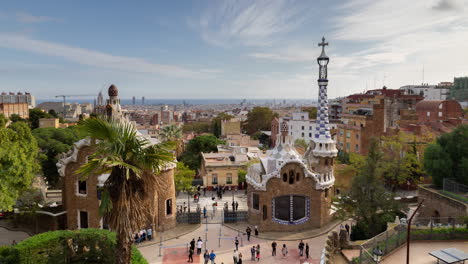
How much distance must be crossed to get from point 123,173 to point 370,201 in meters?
18.9

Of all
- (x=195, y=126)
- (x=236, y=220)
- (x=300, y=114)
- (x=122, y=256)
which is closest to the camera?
(x=122, y=256)

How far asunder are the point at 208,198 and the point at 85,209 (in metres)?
14.7

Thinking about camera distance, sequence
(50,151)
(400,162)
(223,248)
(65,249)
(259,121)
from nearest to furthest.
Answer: (65,249) → (223,248) → (400,162) → (50,151) → (259,121)

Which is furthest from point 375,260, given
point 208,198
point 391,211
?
point 208,198

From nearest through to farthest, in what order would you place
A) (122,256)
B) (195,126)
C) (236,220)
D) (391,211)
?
(122,256), (391,211), (236,220), (195,126)

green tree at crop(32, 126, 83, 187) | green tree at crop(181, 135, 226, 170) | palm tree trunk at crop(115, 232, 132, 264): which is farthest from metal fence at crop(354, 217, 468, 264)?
green tree at crop(181, 135, 226, 170)

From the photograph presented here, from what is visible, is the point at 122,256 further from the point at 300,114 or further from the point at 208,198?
the point at 300,114

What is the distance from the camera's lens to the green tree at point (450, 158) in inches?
1129

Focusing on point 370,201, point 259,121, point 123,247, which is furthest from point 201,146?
point 259,121

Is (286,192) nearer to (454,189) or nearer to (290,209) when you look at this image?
(290,209)

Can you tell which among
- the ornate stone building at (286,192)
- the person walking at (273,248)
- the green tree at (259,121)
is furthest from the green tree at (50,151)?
the green tree at (259,121)

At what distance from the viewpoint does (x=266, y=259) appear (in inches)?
929

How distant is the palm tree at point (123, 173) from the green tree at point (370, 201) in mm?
17222

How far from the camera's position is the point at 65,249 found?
20500 millimetres
